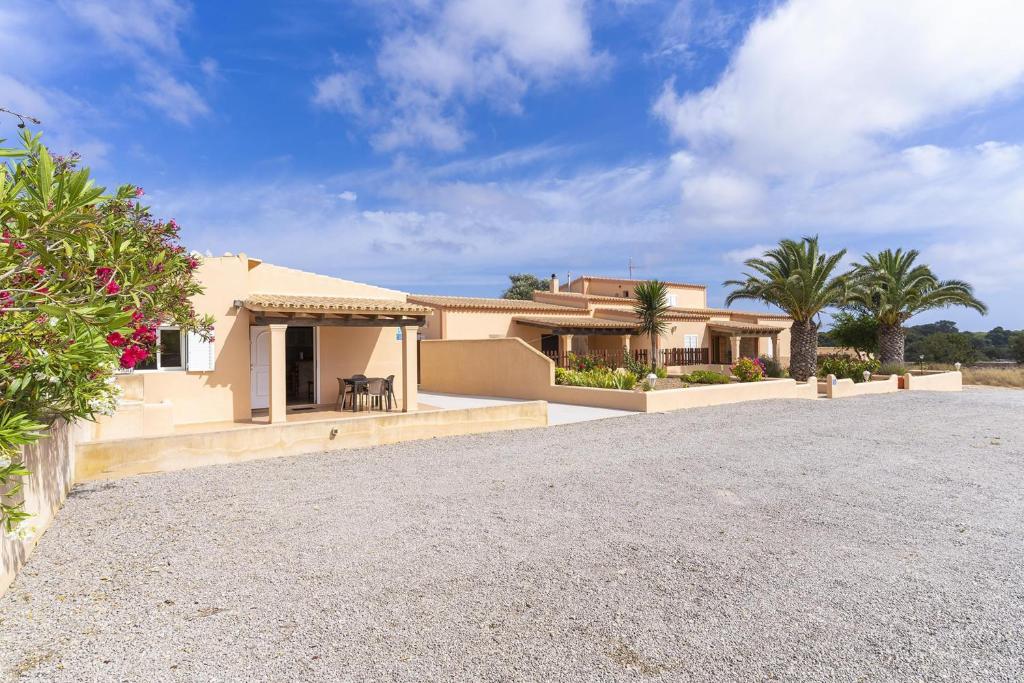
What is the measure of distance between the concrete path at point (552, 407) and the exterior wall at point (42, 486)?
9377 millimetres

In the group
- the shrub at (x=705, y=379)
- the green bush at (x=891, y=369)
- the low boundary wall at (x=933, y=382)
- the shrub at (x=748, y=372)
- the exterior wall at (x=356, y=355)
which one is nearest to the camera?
the exterior wall at (x=356, y=355)

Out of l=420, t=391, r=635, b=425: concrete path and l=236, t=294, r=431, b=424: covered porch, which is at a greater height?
l=236, t=294, r=431, b=424: covered porch

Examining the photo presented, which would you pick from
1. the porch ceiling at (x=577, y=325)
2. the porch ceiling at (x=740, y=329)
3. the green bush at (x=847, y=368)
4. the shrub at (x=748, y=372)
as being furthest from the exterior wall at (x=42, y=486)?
the porch ceiling at (x=740, y=329)

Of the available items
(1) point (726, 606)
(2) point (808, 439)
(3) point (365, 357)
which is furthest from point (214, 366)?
(2) point (808, 439)

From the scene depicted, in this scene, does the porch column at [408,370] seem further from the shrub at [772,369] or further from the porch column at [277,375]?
the shrub at [772,369]

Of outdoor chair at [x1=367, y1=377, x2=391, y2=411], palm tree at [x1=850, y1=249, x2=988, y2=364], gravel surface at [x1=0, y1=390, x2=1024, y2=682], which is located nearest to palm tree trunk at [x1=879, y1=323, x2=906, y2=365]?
palm tree at [x1=850, y1=249, x2=988, y2=364]

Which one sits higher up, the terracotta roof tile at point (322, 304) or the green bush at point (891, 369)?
the terracotta roof tile at point (322, 304)

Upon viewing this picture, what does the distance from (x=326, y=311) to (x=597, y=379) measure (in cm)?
915

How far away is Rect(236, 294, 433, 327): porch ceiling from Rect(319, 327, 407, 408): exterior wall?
3.32 feet

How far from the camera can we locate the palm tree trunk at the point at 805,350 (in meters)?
25.5

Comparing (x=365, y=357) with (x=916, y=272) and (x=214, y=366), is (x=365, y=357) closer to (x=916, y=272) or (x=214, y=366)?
(x=214, y=366)

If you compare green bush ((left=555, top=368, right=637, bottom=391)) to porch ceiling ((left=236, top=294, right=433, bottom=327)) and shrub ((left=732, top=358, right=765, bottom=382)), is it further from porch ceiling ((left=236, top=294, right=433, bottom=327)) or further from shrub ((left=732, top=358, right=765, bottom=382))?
shrub ((left=732, top=358, right=765, bottom=382))

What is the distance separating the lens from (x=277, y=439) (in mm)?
9547

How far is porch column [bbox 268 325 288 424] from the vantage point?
1230cm
